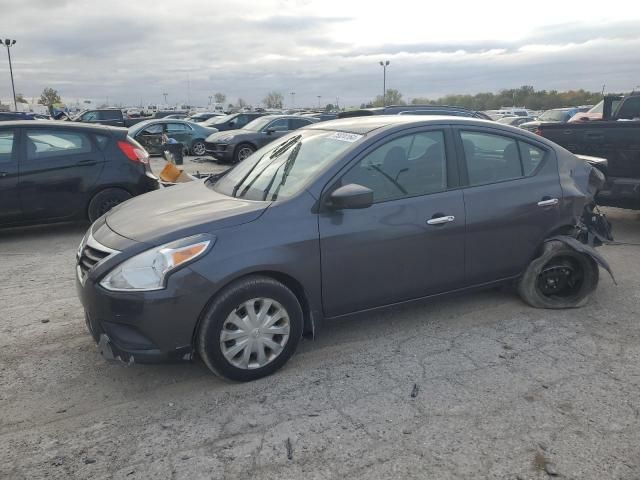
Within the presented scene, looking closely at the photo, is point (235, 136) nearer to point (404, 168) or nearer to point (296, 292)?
point (404, 168)

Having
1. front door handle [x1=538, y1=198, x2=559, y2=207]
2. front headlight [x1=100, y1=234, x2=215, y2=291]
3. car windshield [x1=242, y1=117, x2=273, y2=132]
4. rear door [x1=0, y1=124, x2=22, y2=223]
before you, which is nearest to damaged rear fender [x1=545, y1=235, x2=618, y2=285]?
front door handle [x1=538, y1=198, x2=559, y2=207]

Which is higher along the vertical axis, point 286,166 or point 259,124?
point 259,124

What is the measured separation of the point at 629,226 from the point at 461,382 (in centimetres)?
541

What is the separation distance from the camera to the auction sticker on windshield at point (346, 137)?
12.5ft

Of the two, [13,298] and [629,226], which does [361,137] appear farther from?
[629,226]

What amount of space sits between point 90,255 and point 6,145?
4383 millimetres

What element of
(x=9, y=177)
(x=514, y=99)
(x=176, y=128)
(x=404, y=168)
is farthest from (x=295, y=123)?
(x=514, y=99)

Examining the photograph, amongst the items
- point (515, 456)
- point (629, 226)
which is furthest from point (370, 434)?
point (629, 226)

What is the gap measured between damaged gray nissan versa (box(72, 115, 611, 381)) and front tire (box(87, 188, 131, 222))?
3.21m

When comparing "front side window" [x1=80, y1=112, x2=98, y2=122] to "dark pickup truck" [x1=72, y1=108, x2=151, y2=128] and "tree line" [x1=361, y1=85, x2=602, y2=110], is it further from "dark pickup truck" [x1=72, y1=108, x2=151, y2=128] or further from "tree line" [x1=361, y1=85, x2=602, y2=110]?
"tree line" [x1=361, y1=85, x2=602, y2=110]

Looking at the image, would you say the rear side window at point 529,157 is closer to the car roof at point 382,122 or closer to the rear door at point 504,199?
the rear door at point 504,199

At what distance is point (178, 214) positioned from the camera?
3555 millimetres

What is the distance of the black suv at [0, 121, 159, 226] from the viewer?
670 centimetres

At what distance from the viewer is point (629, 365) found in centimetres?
353
